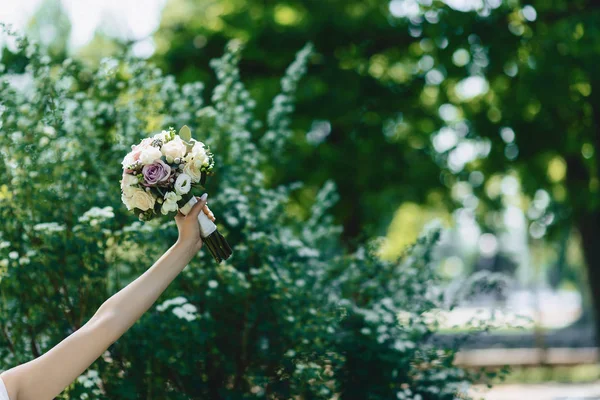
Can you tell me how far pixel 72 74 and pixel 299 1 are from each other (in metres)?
7.20

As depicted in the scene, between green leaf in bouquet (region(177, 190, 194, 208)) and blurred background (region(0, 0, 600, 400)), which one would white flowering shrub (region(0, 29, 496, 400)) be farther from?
blurred background (region(0, 0, 600, 400))

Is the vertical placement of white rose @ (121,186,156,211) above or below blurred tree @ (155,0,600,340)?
below

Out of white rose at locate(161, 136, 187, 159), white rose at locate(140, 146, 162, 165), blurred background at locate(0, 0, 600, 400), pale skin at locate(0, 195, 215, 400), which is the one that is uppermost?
blurred background at locate(0, 0, 600, 400)

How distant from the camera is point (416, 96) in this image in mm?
12680

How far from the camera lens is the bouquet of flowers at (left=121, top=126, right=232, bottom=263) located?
3.30 metres

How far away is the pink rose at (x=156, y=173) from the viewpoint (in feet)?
11.1

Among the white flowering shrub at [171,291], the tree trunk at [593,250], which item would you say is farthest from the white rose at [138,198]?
the tree trunk at [593,250]

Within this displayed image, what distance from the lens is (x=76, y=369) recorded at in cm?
292

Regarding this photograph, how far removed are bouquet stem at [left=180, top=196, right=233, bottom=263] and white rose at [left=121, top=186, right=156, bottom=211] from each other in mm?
203

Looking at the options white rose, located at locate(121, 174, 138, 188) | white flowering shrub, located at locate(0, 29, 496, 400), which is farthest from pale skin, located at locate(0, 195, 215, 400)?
white flowering shrub, located at locate(0, 29, 496, 400)

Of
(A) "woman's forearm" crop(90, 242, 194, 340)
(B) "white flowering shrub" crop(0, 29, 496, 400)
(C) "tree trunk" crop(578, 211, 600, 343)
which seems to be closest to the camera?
(A) "woman's forearm" crop(90, 242, 194, 340)

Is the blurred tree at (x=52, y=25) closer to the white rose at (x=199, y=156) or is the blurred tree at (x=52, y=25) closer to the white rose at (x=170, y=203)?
the white rose at (x=199, y=156)

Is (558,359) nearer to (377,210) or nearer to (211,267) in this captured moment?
(377,210)

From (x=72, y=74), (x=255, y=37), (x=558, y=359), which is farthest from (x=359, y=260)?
(x=558, y=359)
